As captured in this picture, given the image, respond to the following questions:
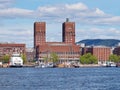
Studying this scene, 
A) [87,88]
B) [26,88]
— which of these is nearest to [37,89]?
[26,88]

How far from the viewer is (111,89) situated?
76250 millimetres

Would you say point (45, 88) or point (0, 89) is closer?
point (0, 89)

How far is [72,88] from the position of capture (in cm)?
7738

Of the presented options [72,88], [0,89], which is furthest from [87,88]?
[0,89]

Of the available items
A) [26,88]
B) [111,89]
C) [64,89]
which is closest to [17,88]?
[26,88]

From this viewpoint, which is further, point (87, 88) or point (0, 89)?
point (87, 88)

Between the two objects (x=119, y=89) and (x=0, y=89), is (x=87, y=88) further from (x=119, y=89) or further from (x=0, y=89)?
(x=0, y=89)

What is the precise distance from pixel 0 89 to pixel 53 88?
7.96 metres

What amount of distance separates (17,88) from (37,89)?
2.75m

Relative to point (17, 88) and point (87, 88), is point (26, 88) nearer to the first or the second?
point (17, 88)

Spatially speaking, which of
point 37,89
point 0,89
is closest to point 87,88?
point 37,89

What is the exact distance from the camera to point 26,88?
76.9 meters

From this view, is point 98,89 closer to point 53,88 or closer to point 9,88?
point 53,88

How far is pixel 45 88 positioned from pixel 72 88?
139 inches
